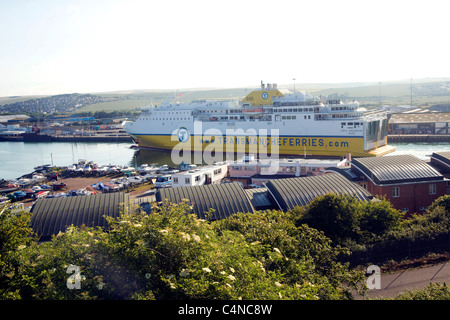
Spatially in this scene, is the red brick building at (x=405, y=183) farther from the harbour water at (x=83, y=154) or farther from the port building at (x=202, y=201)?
the harbour water at (x=83, y=154)

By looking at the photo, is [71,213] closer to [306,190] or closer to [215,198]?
[215,198]

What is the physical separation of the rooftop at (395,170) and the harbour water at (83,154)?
1390cm

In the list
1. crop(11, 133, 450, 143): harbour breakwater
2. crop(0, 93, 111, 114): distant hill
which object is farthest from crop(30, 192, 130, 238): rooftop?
crop(0, 93, 111, 114): distant hill

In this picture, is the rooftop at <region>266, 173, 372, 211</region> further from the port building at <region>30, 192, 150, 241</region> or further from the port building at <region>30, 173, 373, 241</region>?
the port building at <region>30, 192, 150, 241</region>

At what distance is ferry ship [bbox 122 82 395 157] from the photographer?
28.2 m

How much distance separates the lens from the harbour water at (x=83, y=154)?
109 feet

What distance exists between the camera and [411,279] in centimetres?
811

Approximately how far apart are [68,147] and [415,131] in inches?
1655

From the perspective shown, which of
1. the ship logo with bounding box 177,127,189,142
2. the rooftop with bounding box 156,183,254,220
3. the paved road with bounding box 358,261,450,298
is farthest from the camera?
the ship logo with bounding box 177,127,189,142

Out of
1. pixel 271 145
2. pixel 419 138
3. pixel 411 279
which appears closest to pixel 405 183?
pixel 411 279

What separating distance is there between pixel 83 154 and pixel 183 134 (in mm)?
13096

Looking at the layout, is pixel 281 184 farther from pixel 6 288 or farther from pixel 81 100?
pixel 81 100
